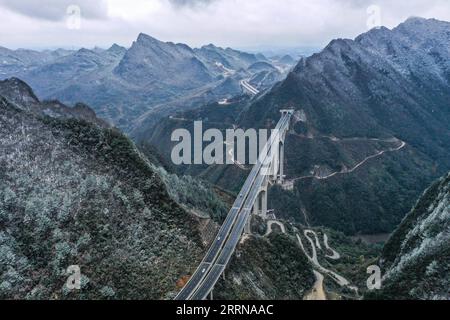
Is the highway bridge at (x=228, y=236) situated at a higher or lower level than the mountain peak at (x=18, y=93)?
lower

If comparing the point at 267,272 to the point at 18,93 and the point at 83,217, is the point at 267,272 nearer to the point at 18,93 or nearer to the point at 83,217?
the point at 83,217

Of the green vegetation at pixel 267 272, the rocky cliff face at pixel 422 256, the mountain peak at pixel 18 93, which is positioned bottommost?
the green vegetation at pixel 267 272

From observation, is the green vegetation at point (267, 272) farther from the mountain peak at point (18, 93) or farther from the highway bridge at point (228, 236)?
the mountain peak at point (18, 93)

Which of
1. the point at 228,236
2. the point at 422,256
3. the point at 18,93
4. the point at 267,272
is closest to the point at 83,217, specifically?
the point at 228,236

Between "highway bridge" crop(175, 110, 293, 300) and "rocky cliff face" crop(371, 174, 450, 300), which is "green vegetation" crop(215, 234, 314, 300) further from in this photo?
"rocky cliff face" crop(371, 174, 450, 300)

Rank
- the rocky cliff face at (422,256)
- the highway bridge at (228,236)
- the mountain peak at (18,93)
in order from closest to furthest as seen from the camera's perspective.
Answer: the rocky cliff face at (422,256) → the highway bridge at (228,236) → the mountain peak at (18,93)

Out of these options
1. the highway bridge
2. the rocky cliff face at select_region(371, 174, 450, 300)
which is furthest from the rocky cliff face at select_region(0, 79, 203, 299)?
the rocky cliff face at select_region(371, 174, 450, 300)

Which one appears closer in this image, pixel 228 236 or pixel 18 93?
pixel 228 236

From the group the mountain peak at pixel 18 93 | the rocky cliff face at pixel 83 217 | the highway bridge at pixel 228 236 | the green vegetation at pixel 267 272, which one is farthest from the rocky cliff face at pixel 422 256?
the mountain peak at pixel 18 93

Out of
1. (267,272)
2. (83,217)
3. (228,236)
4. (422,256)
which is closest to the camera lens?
(422,256)

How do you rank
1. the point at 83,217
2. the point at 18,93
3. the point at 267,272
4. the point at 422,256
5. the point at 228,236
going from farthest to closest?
1. the point at 18,93
2. the point at 228,236
3. the point at 267,272
4. the point at 83,217
5. the point at 422,256

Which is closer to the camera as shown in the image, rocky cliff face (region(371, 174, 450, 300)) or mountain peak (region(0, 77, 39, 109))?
rocky cliff face (region(371, 174, 450, 300))

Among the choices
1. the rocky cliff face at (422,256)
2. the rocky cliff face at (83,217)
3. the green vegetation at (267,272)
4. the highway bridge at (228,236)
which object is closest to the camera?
the rocky cliff face at (83,217)

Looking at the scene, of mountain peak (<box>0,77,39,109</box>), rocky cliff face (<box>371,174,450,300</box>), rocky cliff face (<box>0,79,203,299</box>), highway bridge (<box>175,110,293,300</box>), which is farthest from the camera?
mountain peak (<box>0,77,39,109</box>)
